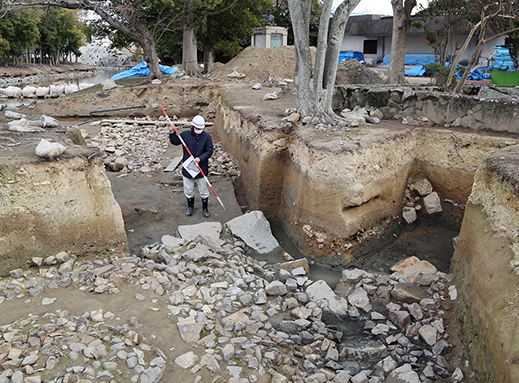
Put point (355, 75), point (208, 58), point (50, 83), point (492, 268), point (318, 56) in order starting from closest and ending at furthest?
point (492, 268) < point (318, 56) < point (355, 75) < point (208, 58) < point (50, 83)

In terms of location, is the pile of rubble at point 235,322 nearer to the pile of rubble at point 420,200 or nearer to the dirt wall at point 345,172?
the dirt wall at point 345,172

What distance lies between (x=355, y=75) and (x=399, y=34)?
2.66m

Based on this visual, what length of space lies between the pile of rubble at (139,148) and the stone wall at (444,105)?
3.16m

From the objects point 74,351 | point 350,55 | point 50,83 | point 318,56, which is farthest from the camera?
point 50,83

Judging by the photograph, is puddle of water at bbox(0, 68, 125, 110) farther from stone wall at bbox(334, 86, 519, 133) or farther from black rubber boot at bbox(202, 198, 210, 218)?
stone wall at bbox(334, 86, 519, 133)

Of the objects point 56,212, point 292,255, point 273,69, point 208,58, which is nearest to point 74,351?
point 56,212

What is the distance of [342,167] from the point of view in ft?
21.0

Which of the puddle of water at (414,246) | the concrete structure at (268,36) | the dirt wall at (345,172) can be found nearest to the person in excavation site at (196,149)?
the dirt wall at (345,172)

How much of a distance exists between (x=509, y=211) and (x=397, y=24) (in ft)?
31.2

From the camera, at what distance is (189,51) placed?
16562 millimetres

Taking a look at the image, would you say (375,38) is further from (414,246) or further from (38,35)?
(38,35)

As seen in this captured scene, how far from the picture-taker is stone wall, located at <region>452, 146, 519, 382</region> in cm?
348

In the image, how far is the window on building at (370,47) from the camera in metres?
26.7

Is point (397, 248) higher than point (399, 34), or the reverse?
point (399, 34)
